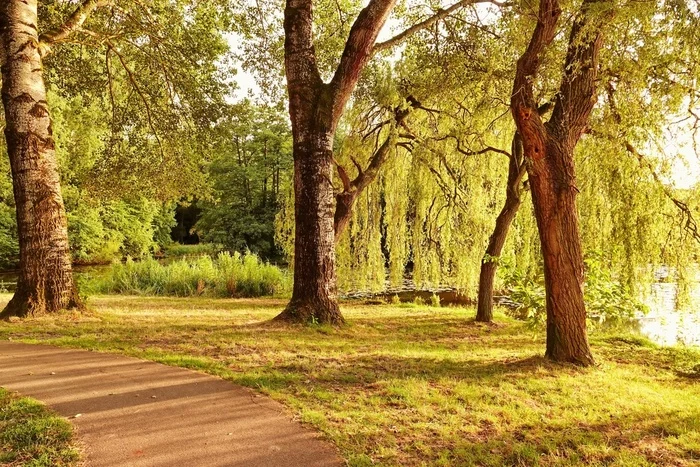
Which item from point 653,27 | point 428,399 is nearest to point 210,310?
point 428,399

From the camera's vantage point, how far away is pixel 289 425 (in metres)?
3.20

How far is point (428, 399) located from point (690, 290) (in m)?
5.70

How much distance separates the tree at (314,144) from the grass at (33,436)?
11.6 ft

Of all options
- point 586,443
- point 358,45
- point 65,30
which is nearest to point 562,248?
point 586,443

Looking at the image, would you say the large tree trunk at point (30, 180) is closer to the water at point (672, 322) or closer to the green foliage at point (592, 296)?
the green foliage at point (592, 296)

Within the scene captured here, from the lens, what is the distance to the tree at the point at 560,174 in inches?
197

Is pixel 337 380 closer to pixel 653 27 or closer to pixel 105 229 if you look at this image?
pixel 653 27

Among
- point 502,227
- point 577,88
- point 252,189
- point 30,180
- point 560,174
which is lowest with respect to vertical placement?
point 502,227

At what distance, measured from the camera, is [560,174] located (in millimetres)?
5016

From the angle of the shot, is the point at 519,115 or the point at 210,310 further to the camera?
the point at 210,310

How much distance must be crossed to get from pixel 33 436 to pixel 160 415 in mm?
720

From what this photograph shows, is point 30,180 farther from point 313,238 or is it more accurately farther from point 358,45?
point 358,45

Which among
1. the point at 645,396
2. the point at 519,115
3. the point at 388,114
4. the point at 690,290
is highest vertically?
the point at 388,114

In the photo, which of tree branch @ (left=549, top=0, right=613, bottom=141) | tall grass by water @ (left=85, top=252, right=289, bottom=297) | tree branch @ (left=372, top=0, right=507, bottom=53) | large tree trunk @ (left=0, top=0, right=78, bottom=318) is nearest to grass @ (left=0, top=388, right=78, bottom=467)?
large tree trunk @ (left=0, top=0, right=78, bottom=318)
